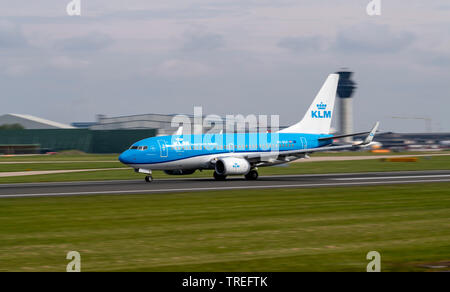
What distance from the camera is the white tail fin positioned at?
5188 cm

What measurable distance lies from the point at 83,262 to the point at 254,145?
34060mm

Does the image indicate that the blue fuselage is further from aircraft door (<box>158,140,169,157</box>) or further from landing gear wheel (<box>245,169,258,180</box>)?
landing gear wheel (<box>245,169,258,180</box>)

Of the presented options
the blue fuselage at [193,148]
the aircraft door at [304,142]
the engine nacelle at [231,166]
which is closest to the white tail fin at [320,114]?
the aircraft door at [304,142]

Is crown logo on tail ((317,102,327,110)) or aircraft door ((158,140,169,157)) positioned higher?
crown logo on tail ((317,102,327,110))

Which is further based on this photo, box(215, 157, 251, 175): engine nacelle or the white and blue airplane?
box(215, 157, 251, 175): engine nacelle

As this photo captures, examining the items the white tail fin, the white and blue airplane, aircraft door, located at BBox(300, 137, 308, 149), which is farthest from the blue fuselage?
the white tail fin

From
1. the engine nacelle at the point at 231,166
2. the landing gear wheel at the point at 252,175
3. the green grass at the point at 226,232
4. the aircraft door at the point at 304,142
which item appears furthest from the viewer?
the aircraft door at the point at 304,142

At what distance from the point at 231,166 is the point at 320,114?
1163cm

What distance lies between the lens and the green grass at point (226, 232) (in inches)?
600

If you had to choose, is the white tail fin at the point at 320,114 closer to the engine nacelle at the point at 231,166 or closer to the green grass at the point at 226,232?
the engine nacelle at the point at 231,166

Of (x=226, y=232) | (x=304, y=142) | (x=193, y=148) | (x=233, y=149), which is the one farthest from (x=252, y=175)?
(x=226, y=232)

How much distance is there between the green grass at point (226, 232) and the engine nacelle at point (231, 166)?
12.6m

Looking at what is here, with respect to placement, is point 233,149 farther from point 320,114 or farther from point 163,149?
point 320,114

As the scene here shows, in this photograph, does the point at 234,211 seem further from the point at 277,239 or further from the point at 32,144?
the point at 32,144
